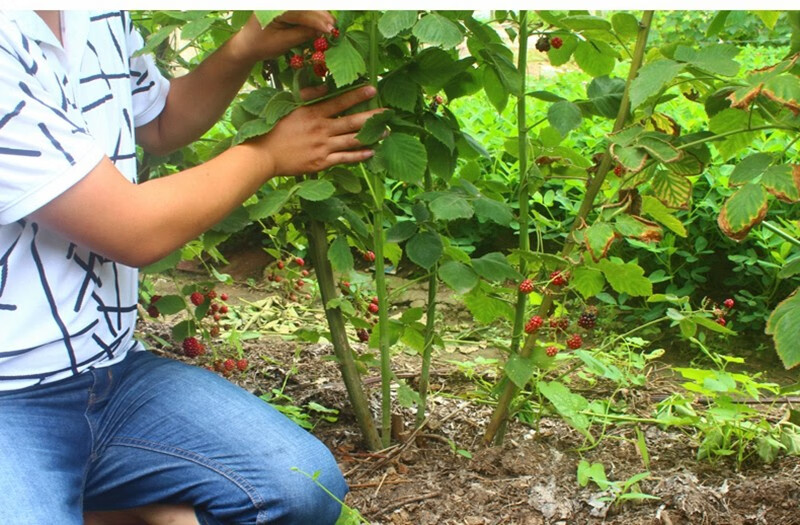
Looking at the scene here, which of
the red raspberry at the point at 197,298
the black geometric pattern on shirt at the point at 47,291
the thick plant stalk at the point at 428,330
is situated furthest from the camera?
the red raspberry at the point at 197,298

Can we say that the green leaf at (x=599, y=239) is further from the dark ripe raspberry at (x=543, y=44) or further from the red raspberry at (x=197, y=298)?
the red raspberry at (x=197, y=298)

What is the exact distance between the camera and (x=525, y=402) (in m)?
1.80

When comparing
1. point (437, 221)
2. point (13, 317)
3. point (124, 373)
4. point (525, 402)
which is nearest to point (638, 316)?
point (525, 402)

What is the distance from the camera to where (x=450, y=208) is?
4.94 ft

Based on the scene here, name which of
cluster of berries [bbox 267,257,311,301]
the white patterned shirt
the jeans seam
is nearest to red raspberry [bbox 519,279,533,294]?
the jeans seam

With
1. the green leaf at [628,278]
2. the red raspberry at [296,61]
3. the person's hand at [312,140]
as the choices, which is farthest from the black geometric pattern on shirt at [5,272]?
the green leaf at [628,278]

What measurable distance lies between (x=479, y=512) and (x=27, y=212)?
95 cm

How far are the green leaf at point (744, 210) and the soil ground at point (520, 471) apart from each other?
59 centimetres

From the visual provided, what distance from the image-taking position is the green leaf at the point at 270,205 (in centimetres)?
147

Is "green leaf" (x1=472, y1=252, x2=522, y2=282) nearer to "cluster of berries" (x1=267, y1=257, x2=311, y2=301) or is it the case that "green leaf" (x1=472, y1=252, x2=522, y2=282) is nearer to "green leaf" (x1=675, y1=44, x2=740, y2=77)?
"green leaf" (x1=675, y1=44, x2=740, y2=77)

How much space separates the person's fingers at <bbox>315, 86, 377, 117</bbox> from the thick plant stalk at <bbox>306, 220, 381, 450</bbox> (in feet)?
0.86

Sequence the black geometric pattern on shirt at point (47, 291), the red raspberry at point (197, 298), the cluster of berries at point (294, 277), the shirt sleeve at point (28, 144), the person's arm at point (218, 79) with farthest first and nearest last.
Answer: the cluster of berries at point (294, 277), the red raspberry at point (197, 298), the person's arm at point (218, 79), the black geometric pattern on shirt at point (47, 291), the shirt sleeve at point (28, 144)

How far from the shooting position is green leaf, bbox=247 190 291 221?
1466 mm

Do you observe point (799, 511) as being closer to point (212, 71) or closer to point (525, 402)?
point (525, 402)
